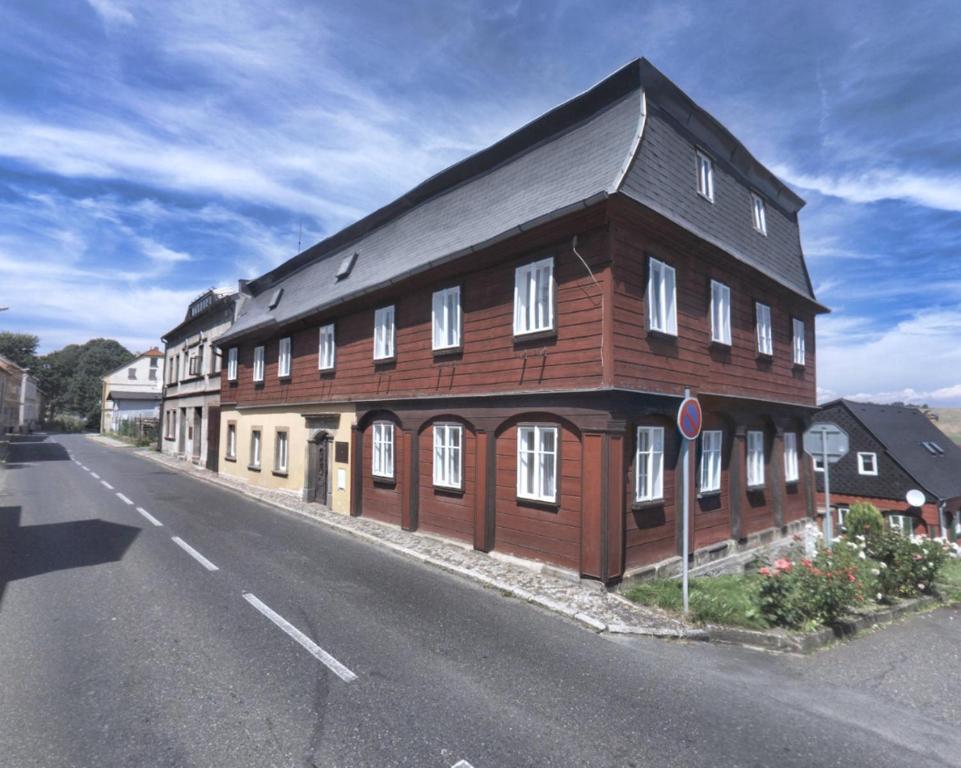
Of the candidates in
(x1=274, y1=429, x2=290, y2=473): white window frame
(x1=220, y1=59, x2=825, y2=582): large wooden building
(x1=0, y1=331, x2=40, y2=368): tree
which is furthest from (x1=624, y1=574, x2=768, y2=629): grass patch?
(x1=0, y1=331, x2=40, y2=368): tree

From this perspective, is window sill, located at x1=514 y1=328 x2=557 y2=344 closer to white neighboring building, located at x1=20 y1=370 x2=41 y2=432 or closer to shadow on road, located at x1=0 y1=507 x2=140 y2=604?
shadow on road, located at x1=0 y1=507 x2=140 y2=604

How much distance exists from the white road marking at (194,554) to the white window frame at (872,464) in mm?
32101

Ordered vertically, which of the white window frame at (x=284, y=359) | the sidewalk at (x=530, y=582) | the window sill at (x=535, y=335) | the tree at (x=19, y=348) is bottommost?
the sidewalk at (x=530, y=582)

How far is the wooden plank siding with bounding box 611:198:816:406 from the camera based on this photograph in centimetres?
945

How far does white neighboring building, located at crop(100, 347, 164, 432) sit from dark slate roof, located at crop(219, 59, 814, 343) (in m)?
57.1

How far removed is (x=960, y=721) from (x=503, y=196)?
34.7ft

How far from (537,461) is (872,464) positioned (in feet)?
90.6

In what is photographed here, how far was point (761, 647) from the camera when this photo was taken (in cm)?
675

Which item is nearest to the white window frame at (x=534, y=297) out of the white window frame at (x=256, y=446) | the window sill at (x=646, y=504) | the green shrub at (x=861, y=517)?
the window sill at (x=646, y=504)

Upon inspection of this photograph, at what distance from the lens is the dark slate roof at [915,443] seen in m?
27.6

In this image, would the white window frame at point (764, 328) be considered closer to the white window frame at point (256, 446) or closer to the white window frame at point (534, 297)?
the white window frame at point (534, 297)

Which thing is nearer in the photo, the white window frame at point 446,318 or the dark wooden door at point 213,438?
the white window frame at point 446,318

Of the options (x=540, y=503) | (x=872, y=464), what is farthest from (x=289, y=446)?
(x=872, y=464)

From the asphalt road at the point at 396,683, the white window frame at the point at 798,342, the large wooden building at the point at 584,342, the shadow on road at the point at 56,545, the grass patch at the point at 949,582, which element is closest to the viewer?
the asphalt road at the point at 396,683
